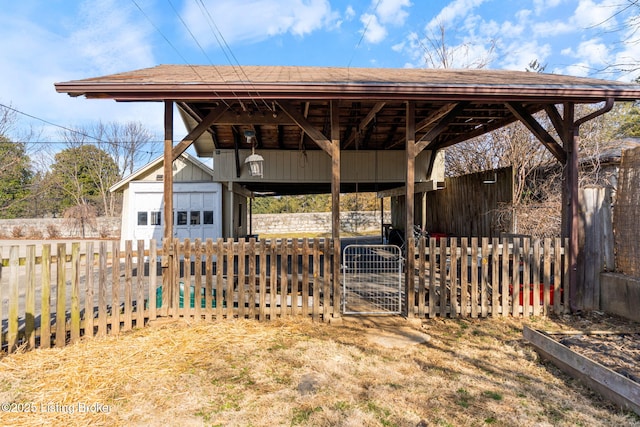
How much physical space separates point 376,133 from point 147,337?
679 centimetres

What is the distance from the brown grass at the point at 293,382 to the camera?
88.4 inches

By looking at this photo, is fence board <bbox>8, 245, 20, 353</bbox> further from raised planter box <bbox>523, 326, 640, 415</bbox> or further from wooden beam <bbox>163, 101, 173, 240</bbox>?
raised planter box <bbox>523, 326, 640, 415</bbox>

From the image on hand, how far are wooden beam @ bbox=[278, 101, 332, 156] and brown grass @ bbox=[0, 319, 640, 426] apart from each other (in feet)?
7.88

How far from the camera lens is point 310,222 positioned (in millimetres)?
22281

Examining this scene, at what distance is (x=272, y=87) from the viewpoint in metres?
4.10

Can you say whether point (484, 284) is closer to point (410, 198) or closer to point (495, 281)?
point (495, 281)

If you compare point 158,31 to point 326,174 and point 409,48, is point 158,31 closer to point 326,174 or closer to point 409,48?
point 326,174

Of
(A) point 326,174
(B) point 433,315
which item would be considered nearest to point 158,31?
(B) point 433,315

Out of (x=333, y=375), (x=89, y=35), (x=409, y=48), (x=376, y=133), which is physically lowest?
(x=333, y=375)

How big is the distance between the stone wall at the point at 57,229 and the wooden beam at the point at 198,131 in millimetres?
19250

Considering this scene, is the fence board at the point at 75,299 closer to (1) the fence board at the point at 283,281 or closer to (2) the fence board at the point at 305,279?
(1) the fence board at the point at 283,281

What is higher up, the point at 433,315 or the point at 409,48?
the point at 409,48

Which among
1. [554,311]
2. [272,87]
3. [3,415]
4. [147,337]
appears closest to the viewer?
[3,415]

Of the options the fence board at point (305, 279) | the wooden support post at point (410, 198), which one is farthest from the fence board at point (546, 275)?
the fence board at point (305, 279)
